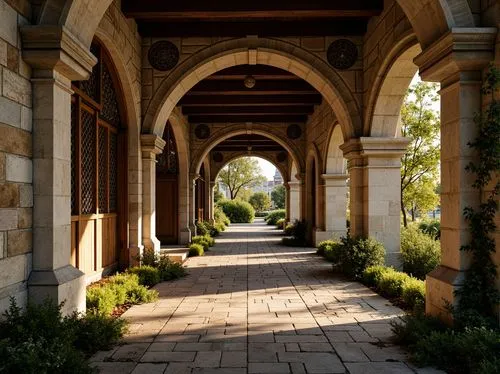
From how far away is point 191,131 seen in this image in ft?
46.3

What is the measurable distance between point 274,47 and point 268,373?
5.57m

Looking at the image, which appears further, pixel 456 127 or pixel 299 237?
pixel 299 237

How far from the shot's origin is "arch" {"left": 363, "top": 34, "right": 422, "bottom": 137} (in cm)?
605

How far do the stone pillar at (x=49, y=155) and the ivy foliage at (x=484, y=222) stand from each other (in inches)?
122

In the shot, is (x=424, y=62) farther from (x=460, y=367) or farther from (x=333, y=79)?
(x=333, y=79)

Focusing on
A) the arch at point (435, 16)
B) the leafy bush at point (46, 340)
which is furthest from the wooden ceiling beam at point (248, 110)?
the leafy bush at point (46, 340)

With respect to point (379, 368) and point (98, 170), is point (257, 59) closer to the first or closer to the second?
point (98, 170)

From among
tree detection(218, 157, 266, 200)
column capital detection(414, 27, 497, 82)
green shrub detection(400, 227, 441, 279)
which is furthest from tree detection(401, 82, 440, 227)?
tree detection(218, 157, 266, 200)

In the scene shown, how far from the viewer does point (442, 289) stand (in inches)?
145

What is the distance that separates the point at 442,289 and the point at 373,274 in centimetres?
263

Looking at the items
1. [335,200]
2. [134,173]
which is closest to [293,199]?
[335,200]

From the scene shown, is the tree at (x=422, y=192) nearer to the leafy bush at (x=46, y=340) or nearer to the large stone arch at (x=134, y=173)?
the large stone arch at (x=134, y=173)

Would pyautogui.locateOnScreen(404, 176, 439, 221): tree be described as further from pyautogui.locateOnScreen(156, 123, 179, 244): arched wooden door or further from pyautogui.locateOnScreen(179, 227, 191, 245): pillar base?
pyautogui.locateOnScreen(156, 123, 179, 244): arched wooden door

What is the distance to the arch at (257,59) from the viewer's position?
7.32 m
